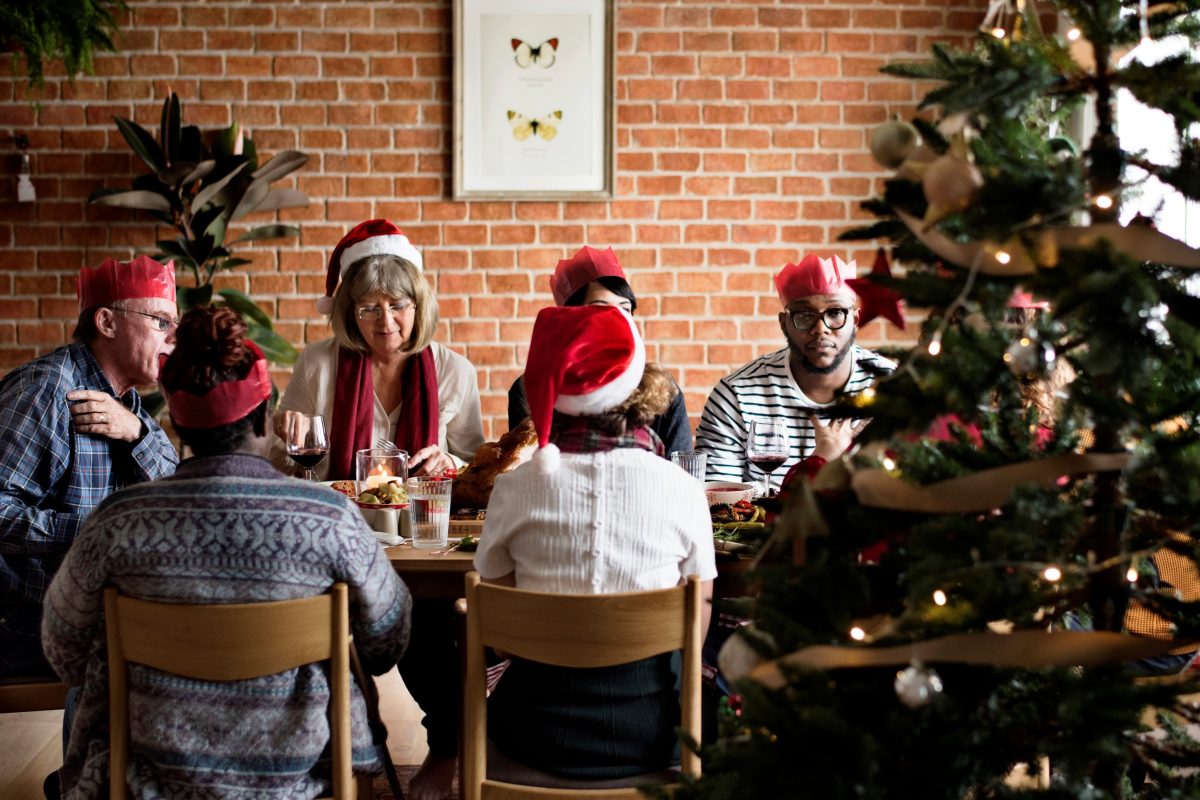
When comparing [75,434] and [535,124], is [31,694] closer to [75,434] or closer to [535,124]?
[75,434]

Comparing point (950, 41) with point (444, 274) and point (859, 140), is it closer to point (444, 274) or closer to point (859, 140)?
point (859, 140)

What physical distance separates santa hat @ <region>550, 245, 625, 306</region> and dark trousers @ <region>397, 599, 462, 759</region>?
1.05m

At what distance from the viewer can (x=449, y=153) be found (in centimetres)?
397

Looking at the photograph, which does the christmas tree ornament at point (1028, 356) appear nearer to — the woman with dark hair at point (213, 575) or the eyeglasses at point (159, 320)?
the woman with dark hair at point (213, 575)

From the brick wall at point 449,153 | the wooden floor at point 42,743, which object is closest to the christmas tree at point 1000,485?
the wooden floor at point 42,743

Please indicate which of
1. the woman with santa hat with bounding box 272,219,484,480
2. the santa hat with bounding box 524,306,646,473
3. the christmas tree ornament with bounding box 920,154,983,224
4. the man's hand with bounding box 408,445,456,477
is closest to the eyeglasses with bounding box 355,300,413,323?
the woman with santa hat with bounding box 272,219,484,480

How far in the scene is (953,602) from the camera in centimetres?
111

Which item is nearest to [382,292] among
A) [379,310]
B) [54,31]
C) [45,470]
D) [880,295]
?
[379,310]

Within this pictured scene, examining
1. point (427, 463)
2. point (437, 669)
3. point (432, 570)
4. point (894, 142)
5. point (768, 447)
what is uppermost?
point (894, 142)

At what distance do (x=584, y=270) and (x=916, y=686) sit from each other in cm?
219

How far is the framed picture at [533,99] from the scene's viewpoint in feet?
12.8

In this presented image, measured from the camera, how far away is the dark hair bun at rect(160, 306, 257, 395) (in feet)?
5.34

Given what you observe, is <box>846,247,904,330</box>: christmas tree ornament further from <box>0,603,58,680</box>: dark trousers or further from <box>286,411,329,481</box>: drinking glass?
<box>0,603,58,680</box>: dark trousers

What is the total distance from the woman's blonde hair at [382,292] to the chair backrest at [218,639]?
4.93ft
